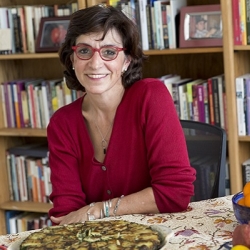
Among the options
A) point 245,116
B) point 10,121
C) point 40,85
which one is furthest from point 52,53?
point 245,116

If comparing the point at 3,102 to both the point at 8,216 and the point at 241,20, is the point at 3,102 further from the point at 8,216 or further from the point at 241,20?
the point at 241,20

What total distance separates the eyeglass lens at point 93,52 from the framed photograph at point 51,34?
1258 millimetres

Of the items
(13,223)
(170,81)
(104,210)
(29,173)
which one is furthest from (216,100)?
(13,223)

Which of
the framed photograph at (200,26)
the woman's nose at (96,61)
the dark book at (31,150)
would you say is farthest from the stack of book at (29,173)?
the woman's nose at (96,61)

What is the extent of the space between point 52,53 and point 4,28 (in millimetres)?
330

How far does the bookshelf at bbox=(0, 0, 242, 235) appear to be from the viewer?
2.75m

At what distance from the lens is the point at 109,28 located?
6.19ft

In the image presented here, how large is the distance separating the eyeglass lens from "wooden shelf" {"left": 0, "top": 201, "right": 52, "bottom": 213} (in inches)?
61.7

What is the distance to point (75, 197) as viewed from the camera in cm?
191

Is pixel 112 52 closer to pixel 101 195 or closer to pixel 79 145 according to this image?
pixel 79 145

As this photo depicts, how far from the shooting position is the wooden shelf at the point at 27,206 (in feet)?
10.9

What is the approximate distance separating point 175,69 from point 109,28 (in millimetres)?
1321

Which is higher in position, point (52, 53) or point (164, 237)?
point (52, 53)

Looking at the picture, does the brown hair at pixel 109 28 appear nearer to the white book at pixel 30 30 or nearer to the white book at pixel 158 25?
the white book at pixel 158 25
